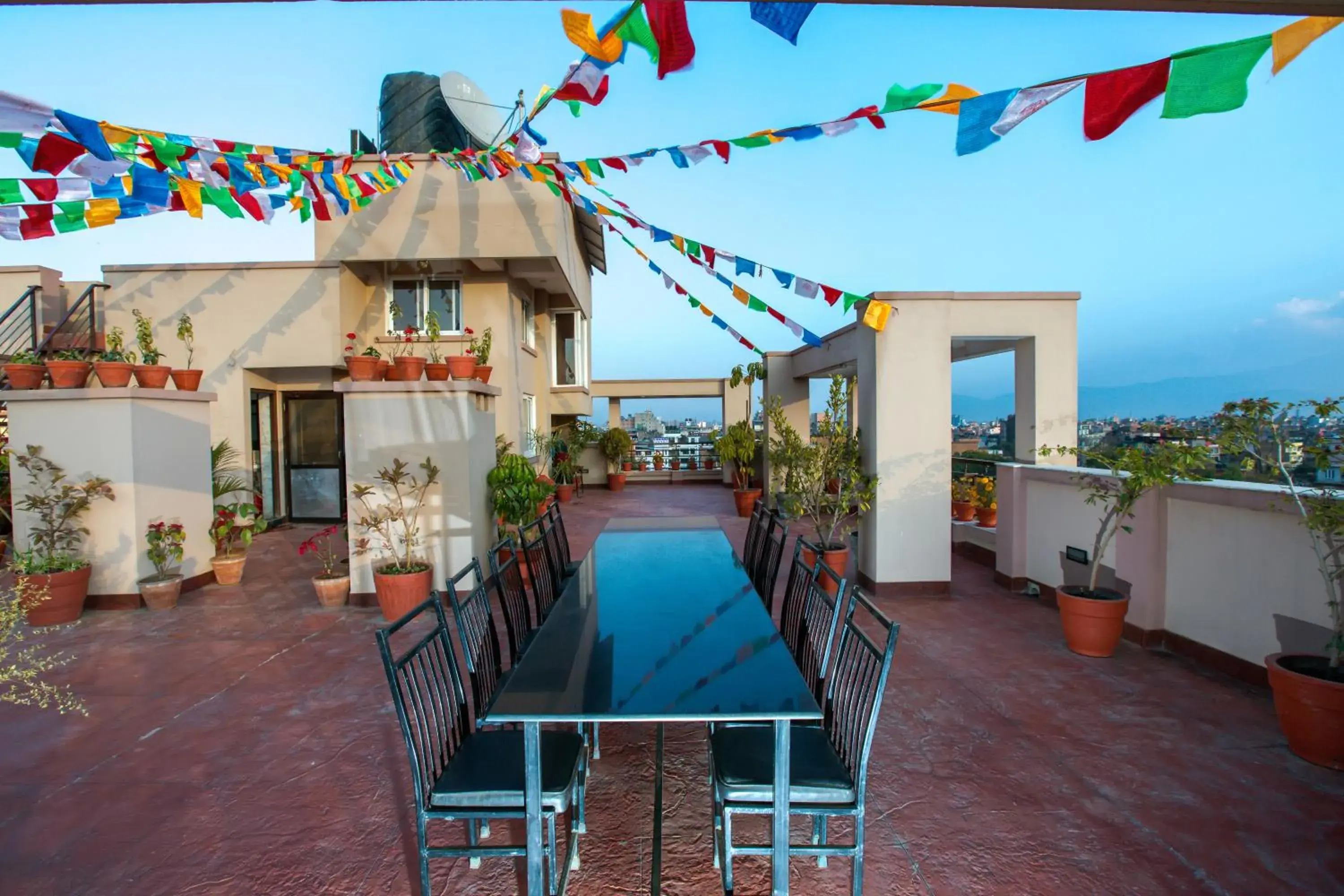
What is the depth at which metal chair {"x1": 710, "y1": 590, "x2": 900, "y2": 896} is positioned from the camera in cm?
171

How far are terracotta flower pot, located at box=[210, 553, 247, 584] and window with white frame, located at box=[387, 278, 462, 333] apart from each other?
3726 mm

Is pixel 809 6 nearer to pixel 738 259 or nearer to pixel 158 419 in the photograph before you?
pixel 738 259

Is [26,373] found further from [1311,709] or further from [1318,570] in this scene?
[1318,570]

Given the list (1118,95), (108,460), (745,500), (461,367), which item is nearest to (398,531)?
(461,367)

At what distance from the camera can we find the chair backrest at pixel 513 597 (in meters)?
2.54

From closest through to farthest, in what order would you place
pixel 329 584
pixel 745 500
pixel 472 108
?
1. pixel 329 584
2. pixel 472 108
3. pixel 745 500

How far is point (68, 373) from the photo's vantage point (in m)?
5.05

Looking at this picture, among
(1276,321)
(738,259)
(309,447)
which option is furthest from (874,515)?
(1276,321)

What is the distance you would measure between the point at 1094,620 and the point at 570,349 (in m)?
10.4

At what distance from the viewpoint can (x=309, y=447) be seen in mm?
9297

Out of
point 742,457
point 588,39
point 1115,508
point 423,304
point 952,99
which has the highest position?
point 423,304

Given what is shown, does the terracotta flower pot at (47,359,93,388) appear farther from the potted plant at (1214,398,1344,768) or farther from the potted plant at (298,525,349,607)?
the potted plant at (1214,398,1344,768)

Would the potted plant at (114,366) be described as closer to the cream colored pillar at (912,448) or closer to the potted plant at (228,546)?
the potted plant at (228,546)

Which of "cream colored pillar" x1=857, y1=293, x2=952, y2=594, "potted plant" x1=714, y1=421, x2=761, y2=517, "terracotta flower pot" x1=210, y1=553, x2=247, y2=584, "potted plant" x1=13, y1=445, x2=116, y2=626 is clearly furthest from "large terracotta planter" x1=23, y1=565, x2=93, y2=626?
"potted plant" x1=714, y1=421, x2=761, y2=517
